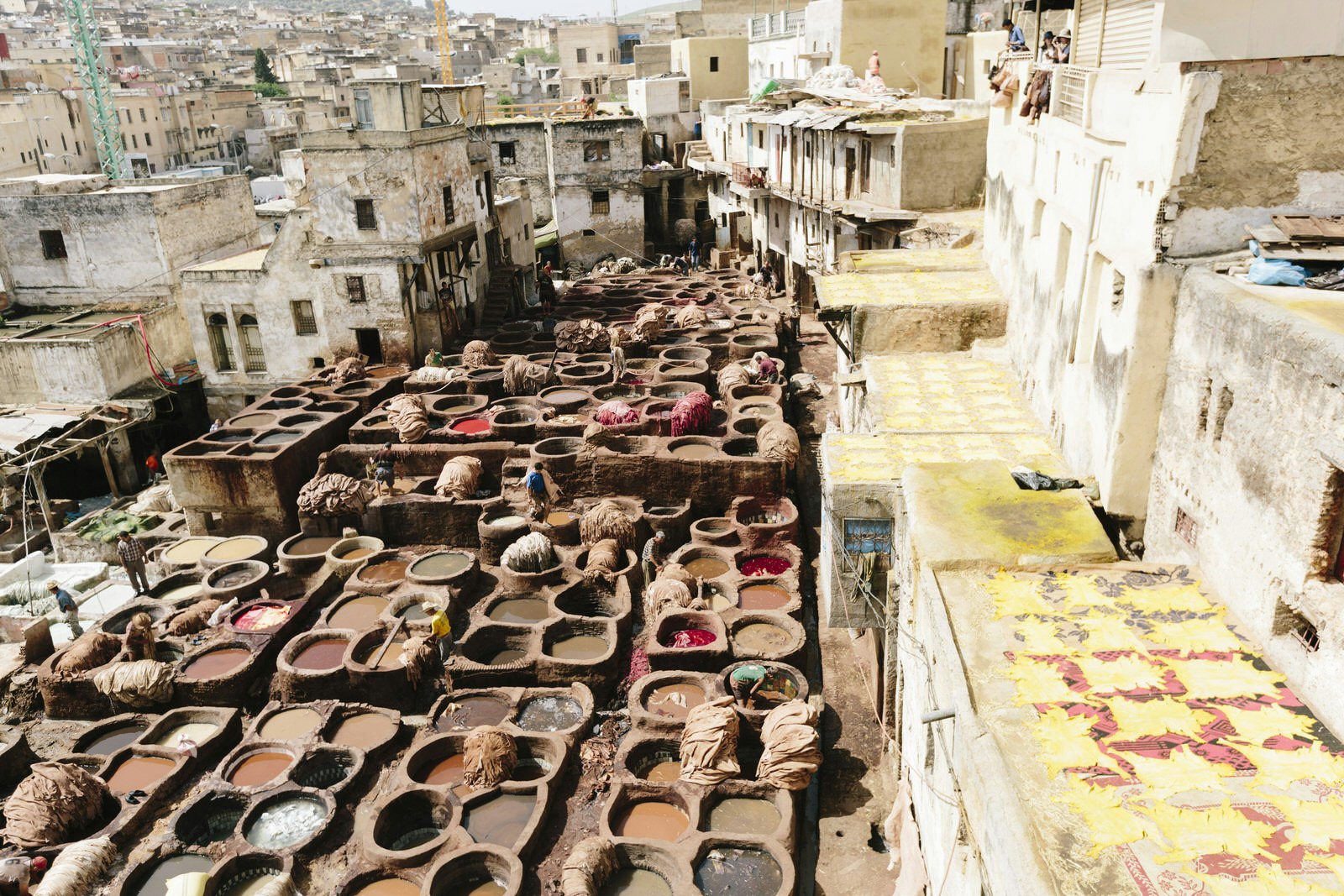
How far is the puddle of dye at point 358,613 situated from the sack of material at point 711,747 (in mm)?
6807

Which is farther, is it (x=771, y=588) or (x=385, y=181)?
(x=385, y=181)

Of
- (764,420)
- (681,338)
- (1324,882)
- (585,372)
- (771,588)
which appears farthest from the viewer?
(681,338)

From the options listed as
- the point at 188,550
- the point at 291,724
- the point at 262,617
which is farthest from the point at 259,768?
the point at 188,550

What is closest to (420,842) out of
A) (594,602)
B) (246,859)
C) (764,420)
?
(246,859)

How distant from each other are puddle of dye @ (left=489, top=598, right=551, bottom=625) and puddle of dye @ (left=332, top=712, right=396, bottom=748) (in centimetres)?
257

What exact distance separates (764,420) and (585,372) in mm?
6176

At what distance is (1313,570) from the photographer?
248 inches

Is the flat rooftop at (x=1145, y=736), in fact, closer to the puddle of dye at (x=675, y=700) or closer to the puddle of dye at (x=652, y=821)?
the puddle of dye at (x=652, y=821)

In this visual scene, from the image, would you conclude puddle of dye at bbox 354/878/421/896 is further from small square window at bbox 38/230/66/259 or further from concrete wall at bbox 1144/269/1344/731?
small square window at bbox 38/230/66/259

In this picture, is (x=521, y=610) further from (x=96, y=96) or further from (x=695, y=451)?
(x=96, y=96)

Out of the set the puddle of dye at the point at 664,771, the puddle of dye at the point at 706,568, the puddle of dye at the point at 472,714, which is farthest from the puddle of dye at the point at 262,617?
the puddle of dye at the point at 664,771

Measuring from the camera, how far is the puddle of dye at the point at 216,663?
51.2ft

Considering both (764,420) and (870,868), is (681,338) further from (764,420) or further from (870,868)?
(870,868)

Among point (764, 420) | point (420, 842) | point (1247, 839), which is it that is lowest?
point (420, 842)
